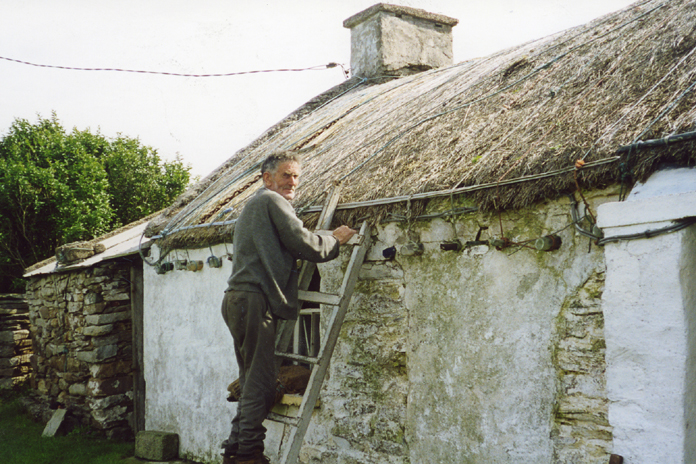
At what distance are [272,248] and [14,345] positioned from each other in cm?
863

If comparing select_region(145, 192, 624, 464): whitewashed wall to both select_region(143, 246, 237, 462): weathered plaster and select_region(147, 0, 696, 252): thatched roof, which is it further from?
select_region(143, 246, 237, 462): weathered plaster

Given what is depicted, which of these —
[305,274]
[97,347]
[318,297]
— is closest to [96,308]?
[97,347]

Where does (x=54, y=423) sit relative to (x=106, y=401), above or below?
below

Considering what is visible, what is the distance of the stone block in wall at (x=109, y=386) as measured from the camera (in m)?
6.98

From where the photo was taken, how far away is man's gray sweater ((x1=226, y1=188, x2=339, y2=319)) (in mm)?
3541

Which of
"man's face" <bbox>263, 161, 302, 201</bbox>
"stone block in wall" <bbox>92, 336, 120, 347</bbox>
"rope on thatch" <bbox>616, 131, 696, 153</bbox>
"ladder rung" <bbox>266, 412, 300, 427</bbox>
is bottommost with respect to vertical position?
"stone block in wall" <bbox>92, 336, 120, 347</bbox>

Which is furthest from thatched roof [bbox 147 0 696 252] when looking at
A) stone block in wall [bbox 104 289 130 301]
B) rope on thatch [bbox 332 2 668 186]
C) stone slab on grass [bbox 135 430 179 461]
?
stone slab on grass [bbox 135 430 179 461]

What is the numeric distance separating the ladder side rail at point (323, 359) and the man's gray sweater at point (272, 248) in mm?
256

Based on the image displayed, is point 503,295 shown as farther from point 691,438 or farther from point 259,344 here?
point 259,344

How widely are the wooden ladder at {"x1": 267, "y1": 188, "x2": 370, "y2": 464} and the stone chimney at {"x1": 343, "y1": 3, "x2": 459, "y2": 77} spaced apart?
5.22m

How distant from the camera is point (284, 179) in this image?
380 cm

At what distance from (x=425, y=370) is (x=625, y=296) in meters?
1.44

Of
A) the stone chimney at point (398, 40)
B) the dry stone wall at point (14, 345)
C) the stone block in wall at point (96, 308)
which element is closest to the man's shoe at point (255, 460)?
the stone block in wall at point (96, 308)

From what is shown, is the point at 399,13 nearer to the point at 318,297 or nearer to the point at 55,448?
the point at 318,297
